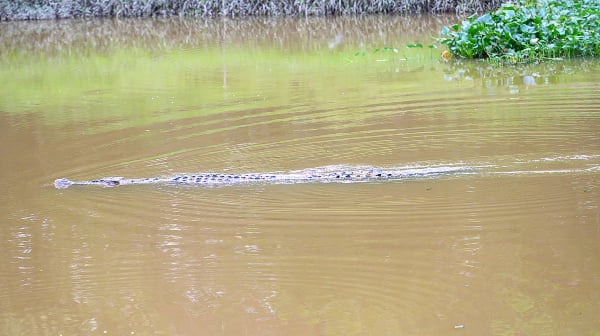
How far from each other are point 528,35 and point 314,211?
26.2 ft

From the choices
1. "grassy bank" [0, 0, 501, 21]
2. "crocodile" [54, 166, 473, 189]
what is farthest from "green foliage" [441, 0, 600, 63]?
"grassy bank" [0, 0, 501, 21]

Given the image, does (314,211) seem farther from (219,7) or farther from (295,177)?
(219,7)

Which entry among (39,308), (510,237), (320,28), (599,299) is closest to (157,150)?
(39,308)

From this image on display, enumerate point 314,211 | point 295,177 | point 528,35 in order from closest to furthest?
1. point 314,211
2. point 295,177
3. point 528,35

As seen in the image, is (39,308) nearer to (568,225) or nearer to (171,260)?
(171,260)

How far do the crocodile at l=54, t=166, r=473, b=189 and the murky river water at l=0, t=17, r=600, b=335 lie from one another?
10 centimetres

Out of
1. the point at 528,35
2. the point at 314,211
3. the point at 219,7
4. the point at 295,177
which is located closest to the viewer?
the point at 314,211

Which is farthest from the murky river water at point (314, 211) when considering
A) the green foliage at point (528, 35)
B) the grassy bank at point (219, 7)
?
the grassy bank at point (219, 7)

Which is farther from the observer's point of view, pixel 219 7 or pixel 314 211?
pixel 219 7

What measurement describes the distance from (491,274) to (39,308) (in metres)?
2.74

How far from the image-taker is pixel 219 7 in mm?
27359

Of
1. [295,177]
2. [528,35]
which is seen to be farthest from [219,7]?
[295,177]

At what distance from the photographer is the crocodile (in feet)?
23.1

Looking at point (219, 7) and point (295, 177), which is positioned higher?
point (219, 7)
